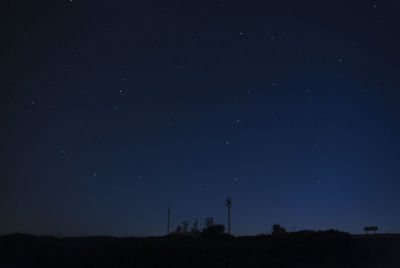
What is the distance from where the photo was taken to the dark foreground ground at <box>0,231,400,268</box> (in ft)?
81.0

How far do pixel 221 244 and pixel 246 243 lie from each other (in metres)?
1.91

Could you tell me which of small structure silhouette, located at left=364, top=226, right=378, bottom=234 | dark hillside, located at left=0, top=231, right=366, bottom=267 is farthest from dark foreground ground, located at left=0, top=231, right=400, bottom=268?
small structure silhouette, located at left=364, top=226, right=378, bottom=234

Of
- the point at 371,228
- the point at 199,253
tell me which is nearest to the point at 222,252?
the point at 199,253

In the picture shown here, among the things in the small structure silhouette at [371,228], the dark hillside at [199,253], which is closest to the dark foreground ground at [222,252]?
the dark hillside at [199,253]

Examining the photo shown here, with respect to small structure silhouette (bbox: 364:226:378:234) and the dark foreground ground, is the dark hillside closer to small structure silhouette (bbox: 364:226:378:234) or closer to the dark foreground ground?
the dark foreground ground

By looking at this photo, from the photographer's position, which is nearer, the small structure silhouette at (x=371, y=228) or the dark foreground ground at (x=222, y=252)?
the dark foreground ground at (x=222, y=252)

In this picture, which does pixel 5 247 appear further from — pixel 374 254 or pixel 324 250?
pixel 374 254

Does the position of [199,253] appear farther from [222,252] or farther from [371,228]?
[371,228]

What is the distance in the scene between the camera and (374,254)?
82.3 ft

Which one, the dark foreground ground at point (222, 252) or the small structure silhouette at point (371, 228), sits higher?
the small structure silhouette at point (371, 228)

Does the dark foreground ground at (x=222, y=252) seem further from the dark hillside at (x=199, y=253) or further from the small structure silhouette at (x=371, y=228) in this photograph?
the small structure silhouette at (x=371, y=228)

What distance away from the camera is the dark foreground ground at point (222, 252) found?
973 inches

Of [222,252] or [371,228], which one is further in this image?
[371,228]

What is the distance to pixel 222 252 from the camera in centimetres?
2748
